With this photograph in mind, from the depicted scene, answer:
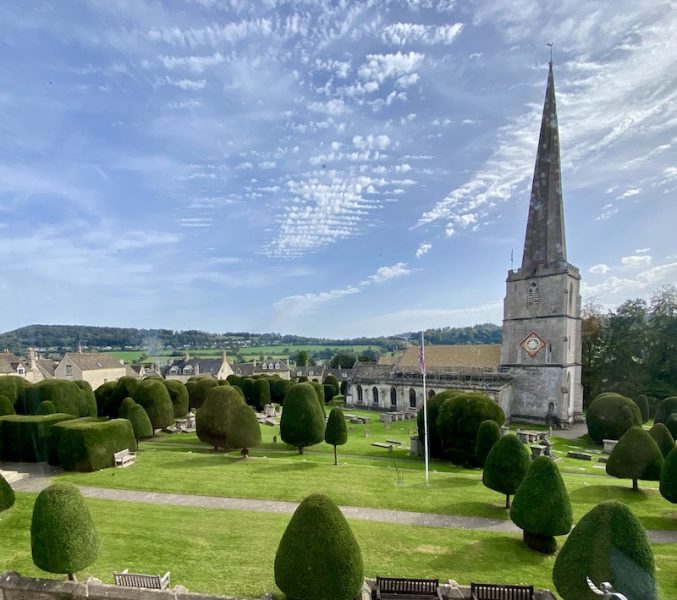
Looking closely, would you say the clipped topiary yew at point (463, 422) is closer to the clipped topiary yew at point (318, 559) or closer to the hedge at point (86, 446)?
the clipped topiary yew at point (318, 559)

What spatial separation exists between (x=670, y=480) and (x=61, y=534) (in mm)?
20340

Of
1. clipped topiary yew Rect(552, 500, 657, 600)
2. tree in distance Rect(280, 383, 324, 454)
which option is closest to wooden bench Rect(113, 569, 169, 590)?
clipped topiary yew Rect(552, 500, 657, 600)

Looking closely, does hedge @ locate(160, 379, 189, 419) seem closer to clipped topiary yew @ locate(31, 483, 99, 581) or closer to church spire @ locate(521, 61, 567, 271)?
clipped topiary yew @ locate(31, 483, 99, 581)

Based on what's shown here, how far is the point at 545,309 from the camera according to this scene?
131 ft

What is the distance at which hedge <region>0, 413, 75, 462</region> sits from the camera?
Result: 23109 mm

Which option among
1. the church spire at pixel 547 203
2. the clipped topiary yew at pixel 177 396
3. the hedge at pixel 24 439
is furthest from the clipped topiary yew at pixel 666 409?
the hedge at pixel 24 439

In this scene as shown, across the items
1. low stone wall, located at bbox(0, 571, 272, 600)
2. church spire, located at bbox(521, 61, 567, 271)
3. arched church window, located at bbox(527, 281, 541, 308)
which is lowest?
low stone wall, located at bbox(0, 571, 272, 600)

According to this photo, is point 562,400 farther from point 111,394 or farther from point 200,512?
point 111,394

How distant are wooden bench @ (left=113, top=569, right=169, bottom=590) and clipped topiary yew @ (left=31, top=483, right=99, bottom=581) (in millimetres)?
927

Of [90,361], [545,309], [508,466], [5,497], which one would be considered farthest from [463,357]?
[90,361]

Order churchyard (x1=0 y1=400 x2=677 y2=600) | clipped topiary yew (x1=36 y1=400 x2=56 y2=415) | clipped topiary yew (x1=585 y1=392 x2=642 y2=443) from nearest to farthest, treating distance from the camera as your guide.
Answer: churchyard (x1=0 y1=400 x2=677 y2=600) < clipped topiary yew (x1=36 y1=400 x2=56 y2=415) < clipped topiary yew (x1=585 y1=392 x2=642 y2=443)

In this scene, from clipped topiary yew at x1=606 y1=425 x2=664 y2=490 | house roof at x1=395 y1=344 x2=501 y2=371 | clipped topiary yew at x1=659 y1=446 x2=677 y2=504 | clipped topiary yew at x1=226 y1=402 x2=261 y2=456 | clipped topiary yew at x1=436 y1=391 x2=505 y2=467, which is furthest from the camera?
house roof at x1=395 y1=344 x2=501 y2=371

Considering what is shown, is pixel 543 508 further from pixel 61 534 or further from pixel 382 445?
pixel 382 445

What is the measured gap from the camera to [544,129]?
41125 mm
